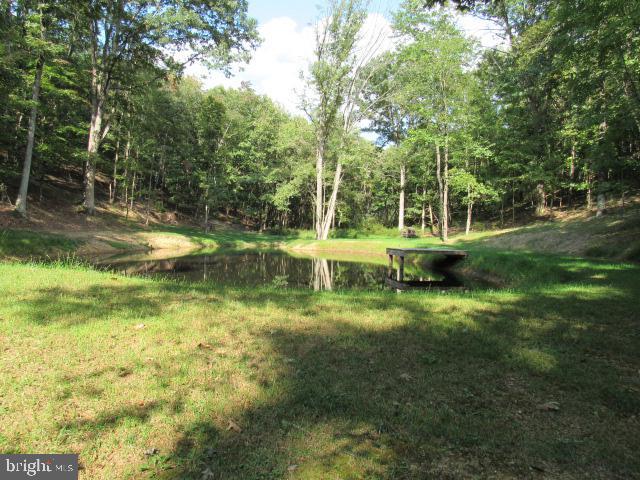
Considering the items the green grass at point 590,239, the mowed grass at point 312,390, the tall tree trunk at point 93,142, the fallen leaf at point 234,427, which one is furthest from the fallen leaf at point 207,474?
the tall tree trunk at point 93,142

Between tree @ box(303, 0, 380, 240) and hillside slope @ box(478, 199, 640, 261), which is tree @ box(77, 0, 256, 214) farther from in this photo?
hillside slope @ box(478, 199, 640, 261)

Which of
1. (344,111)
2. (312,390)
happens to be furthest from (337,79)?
(312,390)

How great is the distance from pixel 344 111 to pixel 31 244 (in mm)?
25850

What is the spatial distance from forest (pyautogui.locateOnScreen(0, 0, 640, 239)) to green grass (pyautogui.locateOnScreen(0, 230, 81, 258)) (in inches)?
165

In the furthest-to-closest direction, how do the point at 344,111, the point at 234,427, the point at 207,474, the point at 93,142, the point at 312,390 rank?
the point at 344,111 < the point at 93,142 < the point at 312,390 < the point at 234,427 < the point at 207,474

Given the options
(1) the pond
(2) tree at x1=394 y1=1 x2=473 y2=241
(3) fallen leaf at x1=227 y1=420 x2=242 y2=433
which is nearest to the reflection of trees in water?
(1) the pond

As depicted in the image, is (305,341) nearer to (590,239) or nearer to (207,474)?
(207,474)

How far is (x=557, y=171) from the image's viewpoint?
103ft

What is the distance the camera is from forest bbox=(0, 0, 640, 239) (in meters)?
17.7

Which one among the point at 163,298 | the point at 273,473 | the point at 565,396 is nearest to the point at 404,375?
the point at 565,396

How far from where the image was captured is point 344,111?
3400 cm

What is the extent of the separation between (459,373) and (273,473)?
8.52ft

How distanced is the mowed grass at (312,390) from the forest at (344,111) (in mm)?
6187

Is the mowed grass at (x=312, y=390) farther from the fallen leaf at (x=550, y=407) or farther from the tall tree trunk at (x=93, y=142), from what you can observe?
the tall tree trunk at (x=93, y=142)
